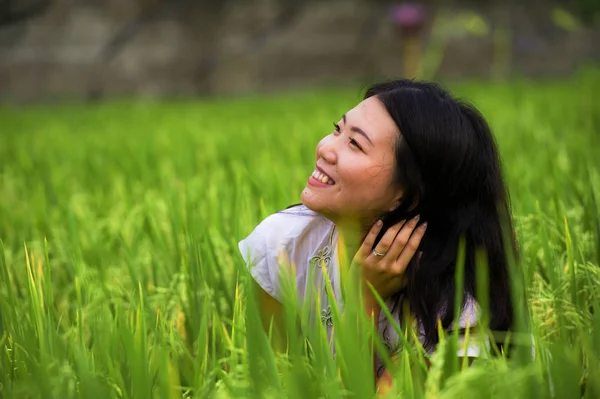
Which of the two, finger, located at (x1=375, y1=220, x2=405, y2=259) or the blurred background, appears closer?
finger, located at (x1=375, y1=220, x2=405, y2=259)

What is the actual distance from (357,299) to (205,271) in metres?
0.27

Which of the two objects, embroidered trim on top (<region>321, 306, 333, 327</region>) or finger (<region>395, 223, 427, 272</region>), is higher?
finger (<region>395, 223, 427, 272</region>)

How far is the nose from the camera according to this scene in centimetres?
77

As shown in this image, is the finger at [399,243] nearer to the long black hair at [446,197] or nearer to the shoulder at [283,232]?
the long black hair at [446,197]

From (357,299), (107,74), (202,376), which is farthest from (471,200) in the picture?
(107,74)

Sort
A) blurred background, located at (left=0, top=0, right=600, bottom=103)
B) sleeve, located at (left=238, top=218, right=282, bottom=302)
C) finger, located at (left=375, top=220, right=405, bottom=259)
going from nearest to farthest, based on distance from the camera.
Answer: finger, located at (left=375, top=220, right=405, bottom=259) → sleeve, located at (left=238, top=218, right=282, bottom=302) → blurred background, located at (left=0, top=0, right=600, bottom=103)

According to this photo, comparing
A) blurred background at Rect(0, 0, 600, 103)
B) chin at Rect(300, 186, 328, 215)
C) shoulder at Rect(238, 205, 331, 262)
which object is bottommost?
shoulder at Rect(238, 205, 331, 262)

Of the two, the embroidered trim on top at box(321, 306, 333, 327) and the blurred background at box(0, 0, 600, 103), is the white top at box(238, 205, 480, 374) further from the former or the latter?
the blurred background at box(0, 0, 600, 103)

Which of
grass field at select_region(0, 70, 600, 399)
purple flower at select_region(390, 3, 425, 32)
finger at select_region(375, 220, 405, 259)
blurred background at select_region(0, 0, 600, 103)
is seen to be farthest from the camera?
blurred background at select_region(0, 0, 600, 103)

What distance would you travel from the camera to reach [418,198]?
769mm

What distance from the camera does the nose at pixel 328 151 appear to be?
0.77 meters

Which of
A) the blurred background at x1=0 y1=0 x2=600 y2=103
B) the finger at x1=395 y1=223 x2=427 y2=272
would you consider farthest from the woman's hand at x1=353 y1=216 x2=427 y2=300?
the blurred background at x1=0 y1=0 x2=600 y2=103

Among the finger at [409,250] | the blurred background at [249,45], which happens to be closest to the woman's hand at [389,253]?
the finger at [409,250]

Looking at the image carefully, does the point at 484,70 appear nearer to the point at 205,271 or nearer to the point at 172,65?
the point at 172,65
